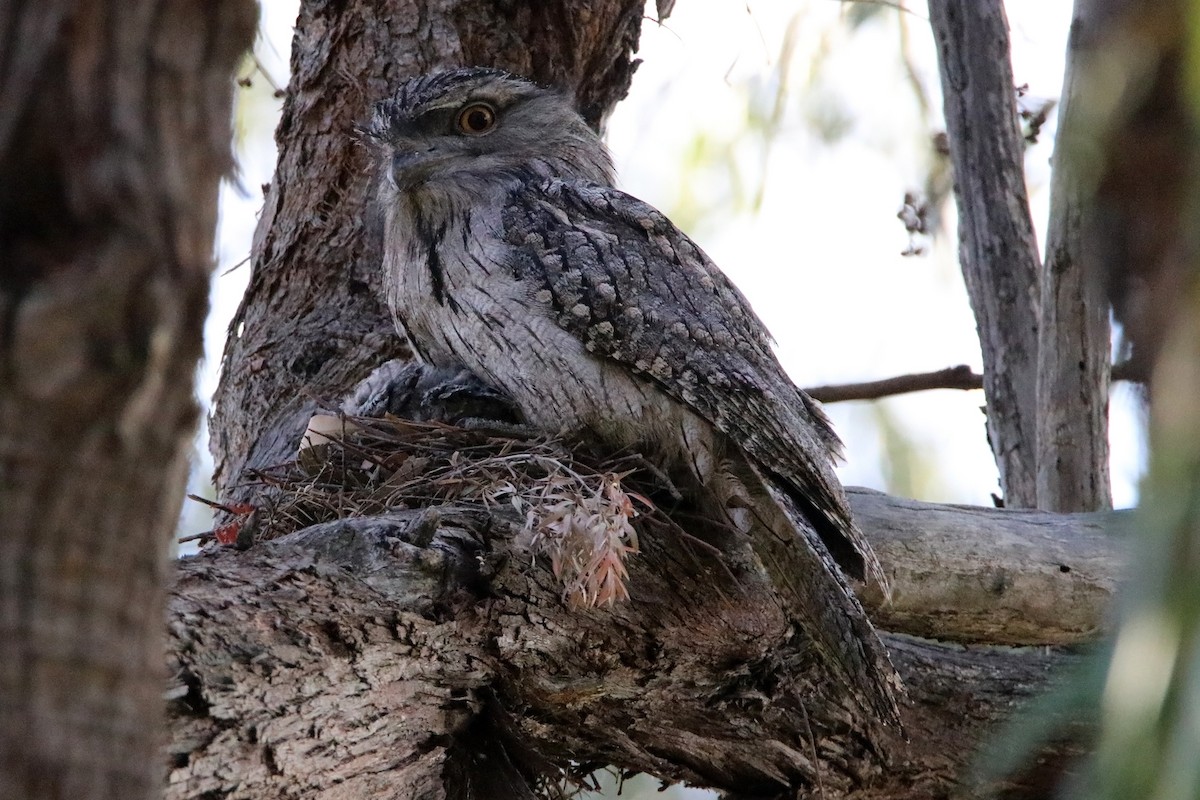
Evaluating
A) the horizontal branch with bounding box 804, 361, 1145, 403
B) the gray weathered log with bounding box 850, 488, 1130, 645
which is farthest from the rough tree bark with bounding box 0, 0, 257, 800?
the horizontal branch with bounding box 804, 361, 1145, 403

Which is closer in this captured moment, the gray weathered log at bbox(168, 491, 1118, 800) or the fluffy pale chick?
the gray weathered log at bbox(168, 491, 1118, 800)

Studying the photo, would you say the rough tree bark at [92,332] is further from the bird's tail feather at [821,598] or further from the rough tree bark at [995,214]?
the rough tree bark at [995,214]

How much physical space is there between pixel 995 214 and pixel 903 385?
649mm

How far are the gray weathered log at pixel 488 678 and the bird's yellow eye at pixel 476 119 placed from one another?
1.43 metres

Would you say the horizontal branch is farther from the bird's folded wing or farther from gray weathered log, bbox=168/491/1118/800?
the bird's folded wing

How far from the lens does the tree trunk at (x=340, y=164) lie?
13.2 feet

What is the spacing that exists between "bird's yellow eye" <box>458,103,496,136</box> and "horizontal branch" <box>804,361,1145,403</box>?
1584 millimetres

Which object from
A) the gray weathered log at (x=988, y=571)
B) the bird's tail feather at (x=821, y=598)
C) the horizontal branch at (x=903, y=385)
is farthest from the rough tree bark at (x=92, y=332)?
the horizontal branch at (x=903, y=385)

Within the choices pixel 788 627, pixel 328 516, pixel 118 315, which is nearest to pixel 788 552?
pixel 788 627

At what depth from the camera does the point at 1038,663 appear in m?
3.39

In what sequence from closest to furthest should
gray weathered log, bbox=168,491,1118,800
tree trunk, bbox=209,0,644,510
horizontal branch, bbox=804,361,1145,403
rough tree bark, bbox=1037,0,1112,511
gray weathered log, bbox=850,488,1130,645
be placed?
gray weathered log, bbox=168,491,1118,800 → gray weathered log, bbox=850,488,1130,645 → rough tree bark, bbox=1037,0,1112,511 → tree trunk, bbox=209,0,644,510 → horizontal branch, bbox=804,361,1145,403

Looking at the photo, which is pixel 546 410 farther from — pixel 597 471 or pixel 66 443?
pixel 66 443

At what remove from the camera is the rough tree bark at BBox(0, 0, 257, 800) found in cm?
90

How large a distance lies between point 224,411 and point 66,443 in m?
3.34
